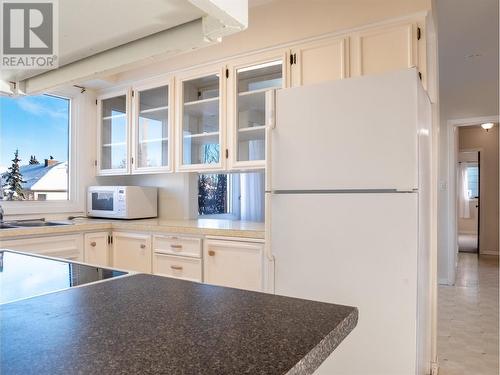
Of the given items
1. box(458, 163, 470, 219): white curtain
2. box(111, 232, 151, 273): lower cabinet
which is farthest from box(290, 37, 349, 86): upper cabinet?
box(458, 163, 470, 219): white curtain

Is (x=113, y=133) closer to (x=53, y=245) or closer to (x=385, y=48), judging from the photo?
(x=53, y=245)

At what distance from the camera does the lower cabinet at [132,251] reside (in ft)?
9.03

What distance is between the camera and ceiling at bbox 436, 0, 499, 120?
274cm

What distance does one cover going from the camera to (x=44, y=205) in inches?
123

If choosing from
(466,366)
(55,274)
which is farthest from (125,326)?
(466,366)

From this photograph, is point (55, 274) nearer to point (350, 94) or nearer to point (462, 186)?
point (350, 94)

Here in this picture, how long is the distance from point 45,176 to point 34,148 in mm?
256

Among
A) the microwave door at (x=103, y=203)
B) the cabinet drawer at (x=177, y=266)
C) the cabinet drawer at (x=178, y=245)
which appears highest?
the microwave door at (x=103, y=203)

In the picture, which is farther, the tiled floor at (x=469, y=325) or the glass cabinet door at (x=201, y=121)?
the glass cabinet door at (x=201, y=121)

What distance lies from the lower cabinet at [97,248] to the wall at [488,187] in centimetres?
625

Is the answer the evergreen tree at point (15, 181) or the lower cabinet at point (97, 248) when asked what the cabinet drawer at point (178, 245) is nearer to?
the lower cabinet at point (97, 248)

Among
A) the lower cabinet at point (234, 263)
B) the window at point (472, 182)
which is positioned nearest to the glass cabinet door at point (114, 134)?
the lower cabinet at point (234, 263)

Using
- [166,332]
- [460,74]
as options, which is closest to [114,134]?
[166,332]

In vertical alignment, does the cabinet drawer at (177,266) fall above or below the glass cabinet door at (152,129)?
below
